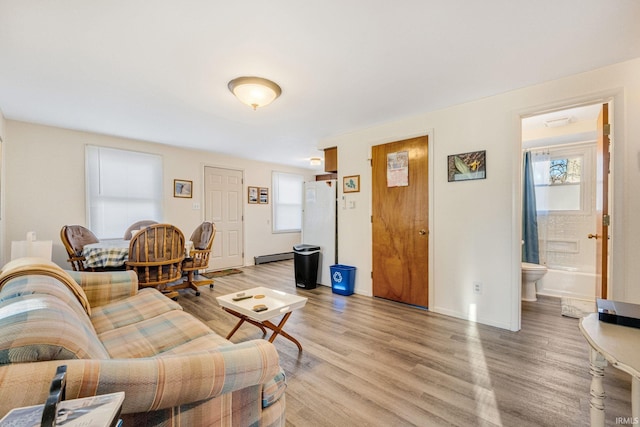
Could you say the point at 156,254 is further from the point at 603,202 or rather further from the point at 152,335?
the point at 603,202

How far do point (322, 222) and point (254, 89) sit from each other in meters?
2.40

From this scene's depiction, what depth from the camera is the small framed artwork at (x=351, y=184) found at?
3.90 m

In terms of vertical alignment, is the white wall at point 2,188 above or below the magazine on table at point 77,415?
above

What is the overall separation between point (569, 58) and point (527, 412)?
2517 millimetres

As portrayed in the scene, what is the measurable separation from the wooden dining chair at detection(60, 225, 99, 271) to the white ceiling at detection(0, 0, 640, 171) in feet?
4.71

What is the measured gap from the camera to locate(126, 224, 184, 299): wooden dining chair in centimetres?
297

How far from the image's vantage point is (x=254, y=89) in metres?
2.41

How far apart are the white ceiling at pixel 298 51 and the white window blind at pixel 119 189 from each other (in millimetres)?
Result: 972

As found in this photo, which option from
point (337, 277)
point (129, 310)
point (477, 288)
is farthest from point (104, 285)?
point (477, 288)

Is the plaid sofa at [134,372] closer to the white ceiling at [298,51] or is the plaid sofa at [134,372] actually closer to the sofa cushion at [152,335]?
the sofa cushion at [152,335]

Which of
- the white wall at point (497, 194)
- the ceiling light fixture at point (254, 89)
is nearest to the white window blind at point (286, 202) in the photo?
the white wall at point (497, 194)

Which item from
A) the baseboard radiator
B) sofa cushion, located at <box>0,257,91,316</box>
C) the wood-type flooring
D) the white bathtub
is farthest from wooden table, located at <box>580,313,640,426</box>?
the baseboard radiator

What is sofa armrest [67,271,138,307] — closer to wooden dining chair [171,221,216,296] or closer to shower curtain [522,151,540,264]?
wooden dining chair [171,221,216,296]

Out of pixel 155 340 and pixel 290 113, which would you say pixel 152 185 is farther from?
pixel 155 340
